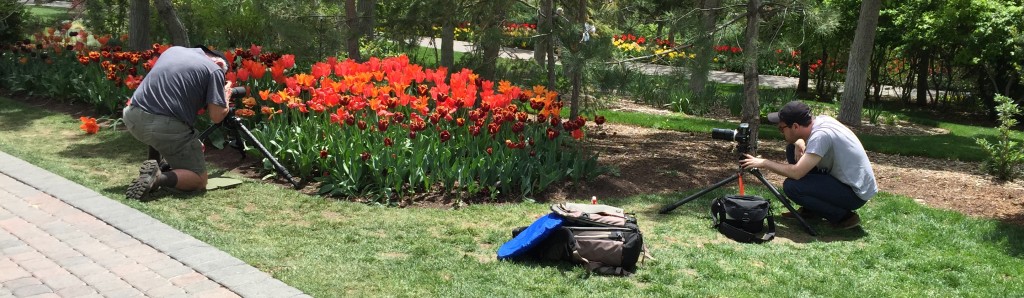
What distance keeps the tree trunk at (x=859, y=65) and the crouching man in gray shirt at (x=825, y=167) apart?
638 cm

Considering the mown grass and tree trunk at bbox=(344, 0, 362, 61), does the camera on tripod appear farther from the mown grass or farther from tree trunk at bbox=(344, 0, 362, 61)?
tree trunk at bbox=(344, 0, 362, 61)

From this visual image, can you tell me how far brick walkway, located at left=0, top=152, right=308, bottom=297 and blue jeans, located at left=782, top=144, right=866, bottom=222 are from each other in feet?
11.8

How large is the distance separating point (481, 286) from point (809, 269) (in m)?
1.98

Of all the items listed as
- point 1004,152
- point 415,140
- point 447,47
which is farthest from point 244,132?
point 1004,152

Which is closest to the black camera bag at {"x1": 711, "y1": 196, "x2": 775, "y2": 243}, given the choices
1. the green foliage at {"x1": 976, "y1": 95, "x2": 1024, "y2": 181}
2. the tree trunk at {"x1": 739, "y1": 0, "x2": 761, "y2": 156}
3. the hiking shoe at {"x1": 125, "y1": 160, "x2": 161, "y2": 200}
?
the tree trunk at {"x1": 739, "y1": 0, "x2": 761, "y2": 156}

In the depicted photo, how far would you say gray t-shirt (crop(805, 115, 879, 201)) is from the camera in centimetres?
641

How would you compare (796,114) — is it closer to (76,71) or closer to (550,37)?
(550,37)

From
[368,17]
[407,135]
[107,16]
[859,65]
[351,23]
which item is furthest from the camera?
[107,16]

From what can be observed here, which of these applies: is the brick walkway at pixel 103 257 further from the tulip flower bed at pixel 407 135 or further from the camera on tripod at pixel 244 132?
the tulip flower bed at pixel 407 135

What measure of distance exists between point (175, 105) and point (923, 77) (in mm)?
12740

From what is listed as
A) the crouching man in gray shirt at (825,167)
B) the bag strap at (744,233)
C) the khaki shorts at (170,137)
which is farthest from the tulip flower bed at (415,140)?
the crouching man in gray shirt at (825,167)

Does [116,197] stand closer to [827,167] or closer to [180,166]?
[180,166]

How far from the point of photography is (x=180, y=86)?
23.2 feet

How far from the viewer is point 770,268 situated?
222 inches
